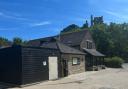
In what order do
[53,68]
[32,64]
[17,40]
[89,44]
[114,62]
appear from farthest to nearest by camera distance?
[17,40], [114,62], [89,44], [53,68], [32,64]

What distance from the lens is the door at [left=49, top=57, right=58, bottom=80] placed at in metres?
21.9

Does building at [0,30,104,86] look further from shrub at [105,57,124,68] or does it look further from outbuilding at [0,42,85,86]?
shrub at [105,57,124,68]

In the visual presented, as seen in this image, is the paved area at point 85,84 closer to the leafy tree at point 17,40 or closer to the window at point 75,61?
the window at point 75,61

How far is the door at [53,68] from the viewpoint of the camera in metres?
21.9

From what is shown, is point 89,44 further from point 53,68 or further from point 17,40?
point 17,40

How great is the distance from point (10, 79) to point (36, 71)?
227 cm

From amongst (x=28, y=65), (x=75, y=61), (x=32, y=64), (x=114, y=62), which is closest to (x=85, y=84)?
(x=32, y=64)

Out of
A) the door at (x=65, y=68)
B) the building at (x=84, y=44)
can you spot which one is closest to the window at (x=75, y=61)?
the door at (x=65, y=68)

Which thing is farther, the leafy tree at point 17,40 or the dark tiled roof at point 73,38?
the leafy tree at point 17,40

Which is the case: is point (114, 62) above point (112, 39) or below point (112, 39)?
below

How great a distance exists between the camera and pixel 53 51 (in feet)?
74.3

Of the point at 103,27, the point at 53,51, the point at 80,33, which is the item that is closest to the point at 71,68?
the point at 53,51

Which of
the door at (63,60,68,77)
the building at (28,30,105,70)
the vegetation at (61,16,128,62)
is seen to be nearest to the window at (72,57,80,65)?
the door at (63,60,68,77)

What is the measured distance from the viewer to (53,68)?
22500 millimetres
